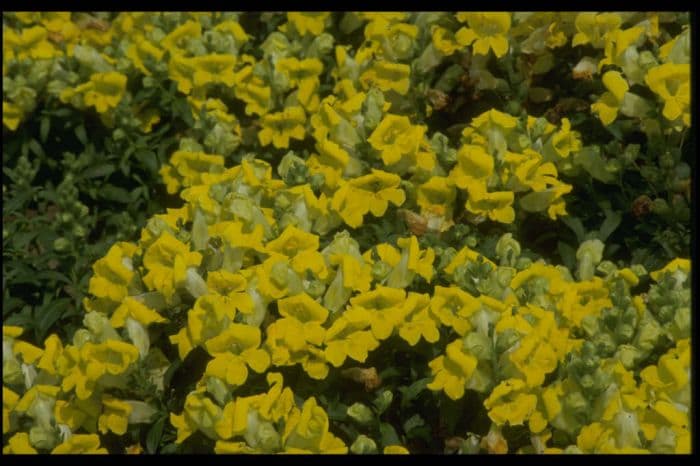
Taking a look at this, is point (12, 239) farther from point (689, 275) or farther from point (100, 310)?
point (689, 275)

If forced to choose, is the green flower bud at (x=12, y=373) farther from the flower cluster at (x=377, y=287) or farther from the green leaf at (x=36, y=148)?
the green leaf at (x=36, y=148)

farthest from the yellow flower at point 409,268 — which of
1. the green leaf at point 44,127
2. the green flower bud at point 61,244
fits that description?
the green leaf at point 44,127

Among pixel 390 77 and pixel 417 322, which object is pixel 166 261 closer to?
pixel 417 322

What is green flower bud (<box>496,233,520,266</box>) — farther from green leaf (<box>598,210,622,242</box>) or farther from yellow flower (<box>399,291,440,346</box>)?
green leaf (<box>598,210,622,242</box>)

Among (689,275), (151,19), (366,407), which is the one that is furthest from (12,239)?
(689,275)

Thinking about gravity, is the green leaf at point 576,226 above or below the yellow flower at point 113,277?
above

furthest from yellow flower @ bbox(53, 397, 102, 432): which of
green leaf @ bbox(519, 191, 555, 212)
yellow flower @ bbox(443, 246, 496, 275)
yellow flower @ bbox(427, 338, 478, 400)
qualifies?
green leaf @ bbox(519, 191, 555, 212)
